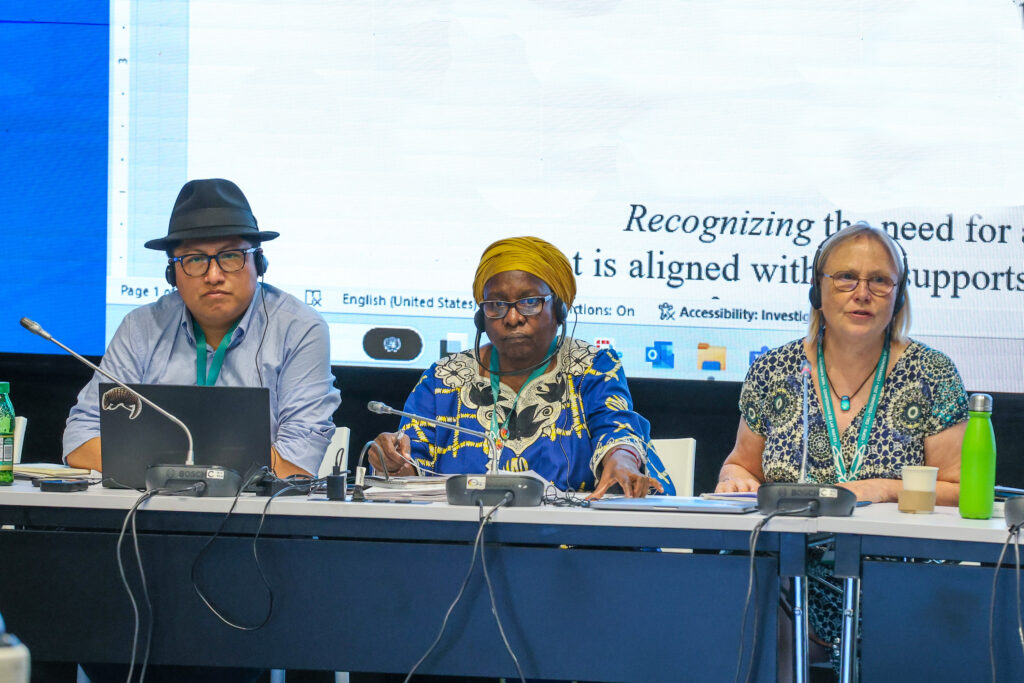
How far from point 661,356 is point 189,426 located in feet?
6.20

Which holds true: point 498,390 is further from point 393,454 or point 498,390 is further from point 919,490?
point 919,490

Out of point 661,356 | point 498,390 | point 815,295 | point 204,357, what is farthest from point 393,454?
point 661,356

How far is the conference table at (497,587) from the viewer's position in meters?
1.85

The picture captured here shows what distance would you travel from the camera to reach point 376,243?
3654 mm

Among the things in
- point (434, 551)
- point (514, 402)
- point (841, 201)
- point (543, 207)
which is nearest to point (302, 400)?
point (514, 402)

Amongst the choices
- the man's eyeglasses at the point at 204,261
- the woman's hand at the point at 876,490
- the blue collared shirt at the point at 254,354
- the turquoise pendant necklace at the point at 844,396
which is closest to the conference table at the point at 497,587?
the woman's hand at the point at 876,490

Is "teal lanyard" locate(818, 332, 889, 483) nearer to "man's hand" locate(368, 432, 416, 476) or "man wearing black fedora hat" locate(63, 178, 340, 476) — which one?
"man's hand" locate(368, 432, 416, 476)

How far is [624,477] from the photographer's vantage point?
224 cm

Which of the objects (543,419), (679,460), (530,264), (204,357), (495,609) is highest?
(530,264)

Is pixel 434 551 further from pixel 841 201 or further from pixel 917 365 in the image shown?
pixel 841 201

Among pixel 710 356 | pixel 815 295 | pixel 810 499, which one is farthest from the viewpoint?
pixel 710 356

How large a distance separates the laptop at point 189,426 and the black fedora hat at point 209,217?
2.49 ft

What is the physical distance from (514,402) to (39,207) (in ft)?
6.62

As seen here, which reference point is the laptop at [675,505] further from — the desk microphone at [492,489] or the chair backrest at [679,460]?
the chair backrest at [679,460]
